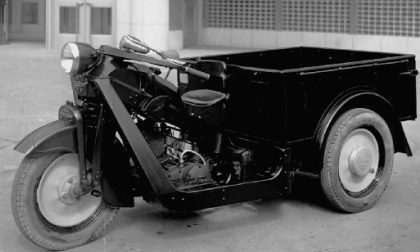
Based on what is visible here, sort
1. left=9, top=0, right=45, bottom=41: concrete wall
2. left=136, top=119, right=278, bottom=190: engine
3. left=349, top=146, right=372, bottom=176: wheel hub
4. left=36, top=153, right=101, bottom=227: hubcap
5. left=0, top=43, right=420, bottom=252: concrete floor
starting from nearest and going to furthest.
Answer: left=36, top=153, right=101, bottom=227: hubcap → left=0, top=43, right=420, bottom=252: concrete floor → left=136, top=119, right=278, bottom=190: engine → left=349, top=146, right=372, bottom=176: wheel hub → left=9, top=0, right=45, bottom=41: concrete wall

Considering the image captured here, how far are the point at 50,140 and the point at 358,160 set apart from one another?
77.9 inches

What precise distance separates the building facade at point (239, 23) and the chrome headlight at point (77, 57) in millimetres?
10152

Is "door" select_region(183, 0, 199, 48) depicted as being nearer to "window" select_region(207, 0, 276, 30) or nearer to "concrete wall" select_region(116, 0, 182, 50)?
"window" select_region(207, 0, 276, 30)

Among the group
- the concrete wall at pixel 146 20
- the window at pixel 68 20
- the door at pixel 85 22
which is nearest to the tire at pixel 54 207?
the concrete wall at pixel 146 20

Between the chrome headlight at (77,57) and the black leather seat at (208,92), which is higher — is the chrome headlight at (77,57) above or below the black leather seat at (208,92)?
above

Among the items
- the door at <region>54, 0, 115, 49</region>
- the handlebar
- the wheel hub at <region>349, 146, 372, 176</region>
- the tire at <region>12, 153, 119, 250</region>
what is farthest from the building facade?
the tire at <region>12, 153, 119, 250</region>

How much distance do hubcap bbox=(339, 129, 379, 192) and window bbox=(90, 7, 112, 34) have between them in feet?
34.6

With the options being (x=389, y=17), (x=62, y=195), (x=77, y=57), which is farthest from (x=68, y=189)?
(x=389, y=17)

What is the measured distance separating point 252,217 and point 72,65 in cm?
157

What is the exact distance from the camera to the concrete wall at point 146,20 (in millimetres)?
14039

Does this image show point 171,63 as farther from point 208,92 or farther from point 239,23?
point 239,23

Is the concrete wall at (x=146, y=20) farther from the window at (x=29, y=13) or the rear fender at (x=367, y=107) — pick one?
the rear fender at (x=367, y=107)

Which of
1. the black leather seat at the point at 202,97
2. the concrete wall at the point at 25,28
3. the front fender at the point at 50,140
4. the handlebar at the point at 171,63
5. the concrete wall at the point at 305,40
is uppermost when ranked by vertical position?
the concrete wall at the point at 25,28

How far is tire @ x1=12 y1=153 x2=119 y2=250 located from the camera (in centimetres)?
394
